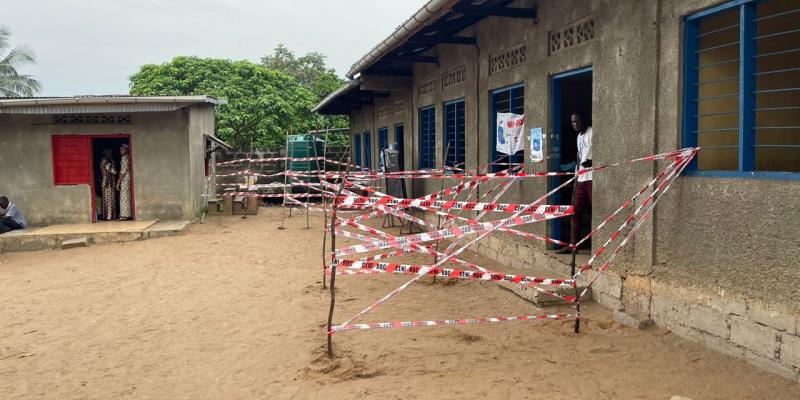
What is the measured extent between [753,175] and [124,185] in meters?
12.5

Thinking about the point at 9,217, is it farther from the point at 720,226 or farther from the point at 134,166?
the point at 720,226

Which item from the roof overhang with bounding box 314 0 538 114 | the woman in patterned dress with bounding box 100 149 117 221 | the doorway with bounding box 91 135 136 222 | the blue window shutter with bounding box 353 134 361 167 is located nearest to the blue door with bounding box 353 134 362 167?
the blue window shutter with bounding box 353 134 361 167

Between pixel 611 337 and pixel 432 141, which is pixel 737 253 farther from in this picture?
pixel 432 141

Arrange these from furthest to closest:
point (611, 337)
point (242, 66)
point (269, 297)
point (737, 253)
Answer: point (242, 66) < point (269, 297) < point (611, 337) < point (737, 253)

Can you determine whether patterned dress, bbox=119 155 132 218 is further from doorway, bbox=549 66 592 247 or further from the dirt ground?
doorway, bbox=549 66 592 247

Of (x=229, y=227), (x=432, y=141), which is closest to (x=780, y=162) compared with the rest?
(x=432, y=141)

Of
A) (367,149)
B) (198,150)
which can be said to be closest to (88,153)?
(198,150)

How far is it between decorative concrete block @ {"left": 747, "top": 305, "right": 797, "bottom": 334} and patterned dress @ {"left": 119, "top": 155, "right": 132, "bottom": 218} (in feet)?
40.9

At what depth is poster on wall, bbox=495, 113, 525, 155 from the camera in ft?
25.4

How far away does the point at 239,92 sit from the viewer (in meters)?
26.0

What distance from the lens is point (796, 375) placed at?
3.73 meters

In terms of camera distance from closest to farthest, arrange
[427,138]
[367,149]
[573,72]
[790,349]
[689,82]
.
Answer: [790,349] < [689,82] < [573,72] < [427,138] < [367,149]

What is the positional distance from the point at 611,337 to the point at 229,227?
10455 millimetres

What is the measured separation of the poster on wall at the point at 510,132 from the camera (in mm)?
7746
